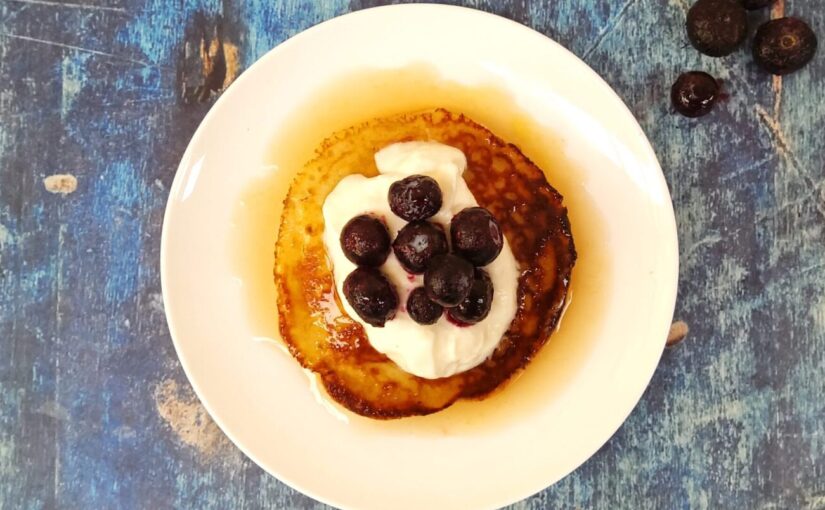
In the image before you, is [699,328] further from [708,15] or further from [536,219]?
[708,15]

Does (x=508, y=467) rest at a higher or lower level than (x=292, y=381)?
higher

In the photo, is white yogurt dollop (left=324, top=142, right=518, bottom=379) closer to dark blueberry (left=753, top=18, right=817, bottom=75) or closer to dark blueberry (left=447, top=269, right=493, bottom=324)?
dark blueberry (left=447, top=269, right=493, bottom=324)

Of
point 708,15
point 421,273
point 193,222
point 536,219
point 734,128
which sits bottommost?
point 193,222

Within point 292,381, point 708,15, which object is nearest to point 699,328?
point 708,15

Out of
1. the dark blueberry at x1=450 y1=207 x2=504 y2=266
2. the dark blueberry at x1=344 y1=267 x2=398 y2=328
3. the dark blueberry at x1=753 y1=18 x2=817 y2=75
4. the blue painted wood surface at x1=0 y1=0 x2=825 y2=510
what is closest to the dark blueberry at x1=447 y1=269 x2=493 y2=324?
the dark blueberry at x1=450 y1=207 x2=504 y2=266

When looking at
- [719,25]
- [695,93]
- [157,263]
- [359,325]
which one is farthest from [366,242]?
[719,25]

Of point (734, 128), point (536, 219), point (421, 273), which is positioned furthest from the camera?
point (734, 128)
